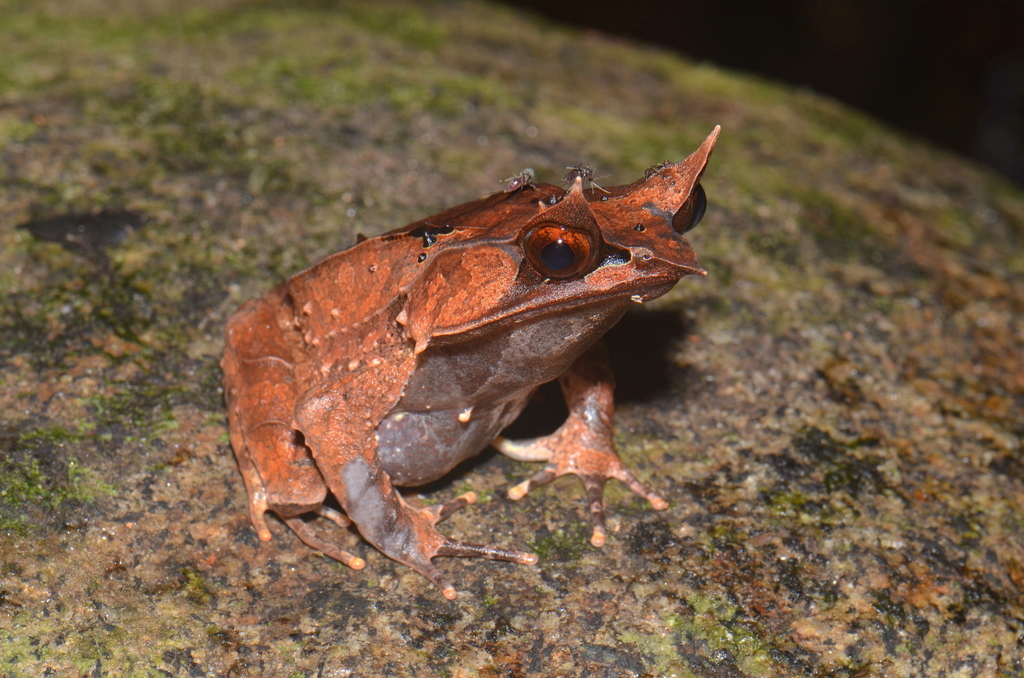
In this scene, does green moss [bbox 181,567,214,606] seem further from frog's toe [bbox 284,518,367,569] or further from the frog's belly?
the frog's belly

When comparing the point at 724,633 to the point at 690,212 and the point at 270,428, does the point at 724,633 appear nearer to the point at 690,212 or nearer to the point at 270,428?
the point at 690,212

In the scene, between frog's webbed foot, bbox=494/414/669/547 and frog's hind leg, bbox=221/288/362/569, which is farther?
frog's webbed foot, bbox=494/414/669/547

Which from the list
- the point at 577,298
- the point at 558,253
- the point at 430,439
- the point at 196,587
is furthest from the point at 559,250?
the point at 196,587

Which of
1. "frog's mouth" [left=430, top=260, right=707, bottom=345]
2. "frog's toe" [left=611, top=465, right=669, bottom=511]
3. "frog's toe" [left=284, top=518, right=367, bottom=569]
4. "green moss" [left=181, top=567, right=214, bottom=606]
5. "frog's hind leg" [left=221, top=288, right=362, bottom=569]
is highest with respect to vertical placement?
"frog's mouth" [left=430, top=260, right=707, bottom=345]

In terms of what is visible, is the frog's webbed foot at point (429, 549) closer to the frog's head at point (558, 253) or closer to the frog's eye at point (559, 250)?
the frog's head at point (558, 253)

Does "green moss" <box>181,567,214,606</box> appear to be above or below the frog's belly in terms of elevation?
below

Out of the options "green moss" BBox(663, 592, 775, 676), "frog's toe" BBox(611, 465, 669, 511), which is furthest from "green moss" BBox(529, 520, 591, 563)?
"green moss" BBox(663, 592, 775, 676)

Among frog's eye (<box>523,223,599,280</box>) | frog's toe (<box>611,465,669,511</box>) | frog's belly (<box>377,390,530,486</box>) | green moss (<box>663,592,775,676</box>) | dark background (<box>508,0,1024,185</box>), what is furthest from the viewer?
dark background (<box>508,0,1024,185</box>)
